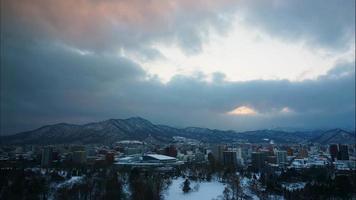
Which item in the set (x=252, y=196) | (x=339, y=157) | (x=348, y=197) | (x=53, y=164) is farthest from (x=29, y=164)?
(x=339, y=157)

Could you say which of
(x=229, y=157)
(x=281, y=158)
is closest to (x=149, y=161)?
(x=229, y=157)

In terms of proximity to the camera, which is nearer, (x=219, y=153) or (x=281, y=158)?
(x=219, y=153)

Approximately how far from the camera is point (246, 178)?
74.4 metres

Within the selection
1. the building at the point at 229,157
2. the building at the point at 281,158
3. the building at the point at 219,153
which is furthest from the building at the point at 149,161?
the building at the point at 281,158

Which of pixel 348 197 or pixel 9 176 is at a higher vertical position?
pixel 9 176

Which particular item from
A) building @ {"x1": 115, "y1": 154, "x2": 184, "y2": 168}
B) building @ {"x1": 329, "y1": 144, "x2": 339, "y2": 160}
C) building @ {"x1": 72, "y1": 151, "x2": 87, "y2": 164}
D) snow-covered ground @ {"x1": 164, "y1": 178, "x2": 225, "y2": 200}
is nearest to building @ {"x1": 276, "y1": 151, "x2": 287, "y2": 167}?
building @ {"x1": 329, "y1": 144, "x2": 339, "y2": 160}

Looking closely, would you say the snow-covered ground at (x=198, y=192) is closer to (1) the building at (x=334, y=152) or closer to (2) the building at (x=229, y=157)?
(2) the building at (x=229, y=157)

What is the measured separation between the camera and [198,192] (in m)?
56.7

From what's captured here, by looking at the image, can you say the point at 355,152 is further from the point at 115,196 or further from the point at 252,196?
the point at 115,196

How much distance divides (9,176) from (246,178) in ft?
169

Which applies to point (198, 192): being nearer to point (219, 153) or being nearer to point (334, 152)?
point (219, 153)

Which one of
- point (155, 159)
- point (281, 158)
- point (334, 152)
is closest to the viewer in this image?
point (155, 159)

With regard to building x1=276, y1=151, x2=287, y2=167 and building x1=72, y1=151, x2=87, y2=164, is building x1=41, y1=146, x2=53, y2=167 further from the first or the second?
→ building x1=276, y1=151, x2=287, y2=167

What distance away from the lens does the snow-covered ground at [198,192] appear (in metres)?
51.9
